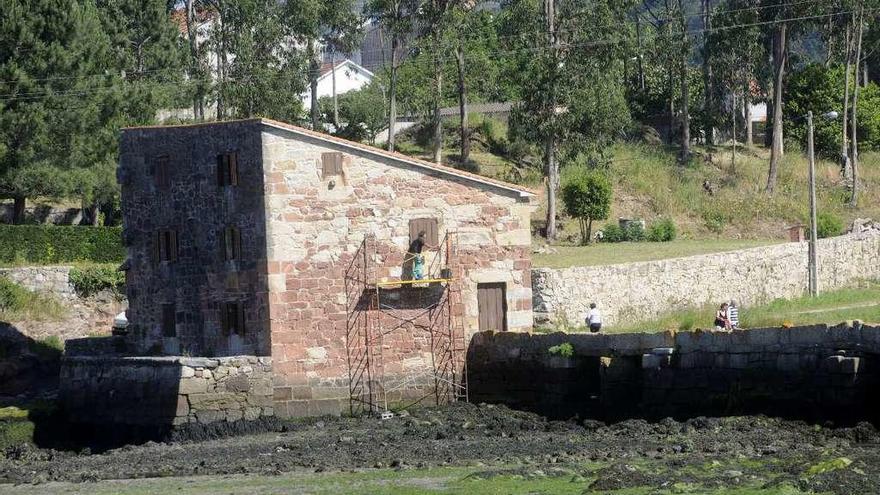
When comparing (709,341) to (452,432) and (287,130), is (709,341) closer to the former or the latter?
(452,432)

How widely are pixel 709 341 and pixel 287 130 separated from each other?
36.3 feet

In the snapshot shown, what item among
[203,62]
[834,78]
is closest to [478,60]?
[203,62]

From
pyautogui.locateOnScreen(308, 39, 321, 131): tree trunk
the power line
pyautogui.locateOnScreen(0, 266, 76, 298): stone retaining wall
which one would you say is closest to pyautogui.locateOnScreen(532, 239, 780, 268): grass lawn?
the power line

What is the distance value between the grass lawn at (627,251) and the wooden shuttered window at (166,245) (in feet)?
48.4

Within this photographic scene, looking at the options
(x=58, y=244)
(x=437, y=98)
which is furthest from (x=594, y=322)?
(x=437, y=98)

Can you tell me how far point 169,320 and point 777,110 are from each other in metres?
39.4

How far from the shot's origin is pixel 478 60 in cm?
7081

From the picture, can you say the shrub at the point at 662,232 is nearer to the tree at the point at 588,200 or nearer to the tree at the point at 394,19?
the tree at the point at 588,200

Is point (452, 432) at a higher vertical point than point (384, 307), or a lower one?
lower

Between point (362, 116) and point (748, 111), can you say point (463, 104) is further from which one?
point (748, 111)

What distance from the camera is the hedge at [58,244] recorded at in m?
55.7

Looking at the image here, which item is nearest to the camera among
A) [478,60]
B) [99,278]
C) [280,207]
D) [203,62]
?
[280,207]

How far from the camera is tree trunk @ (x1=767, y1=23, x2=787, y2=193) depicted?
238ft

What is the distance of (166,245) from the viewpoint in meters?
40.7
